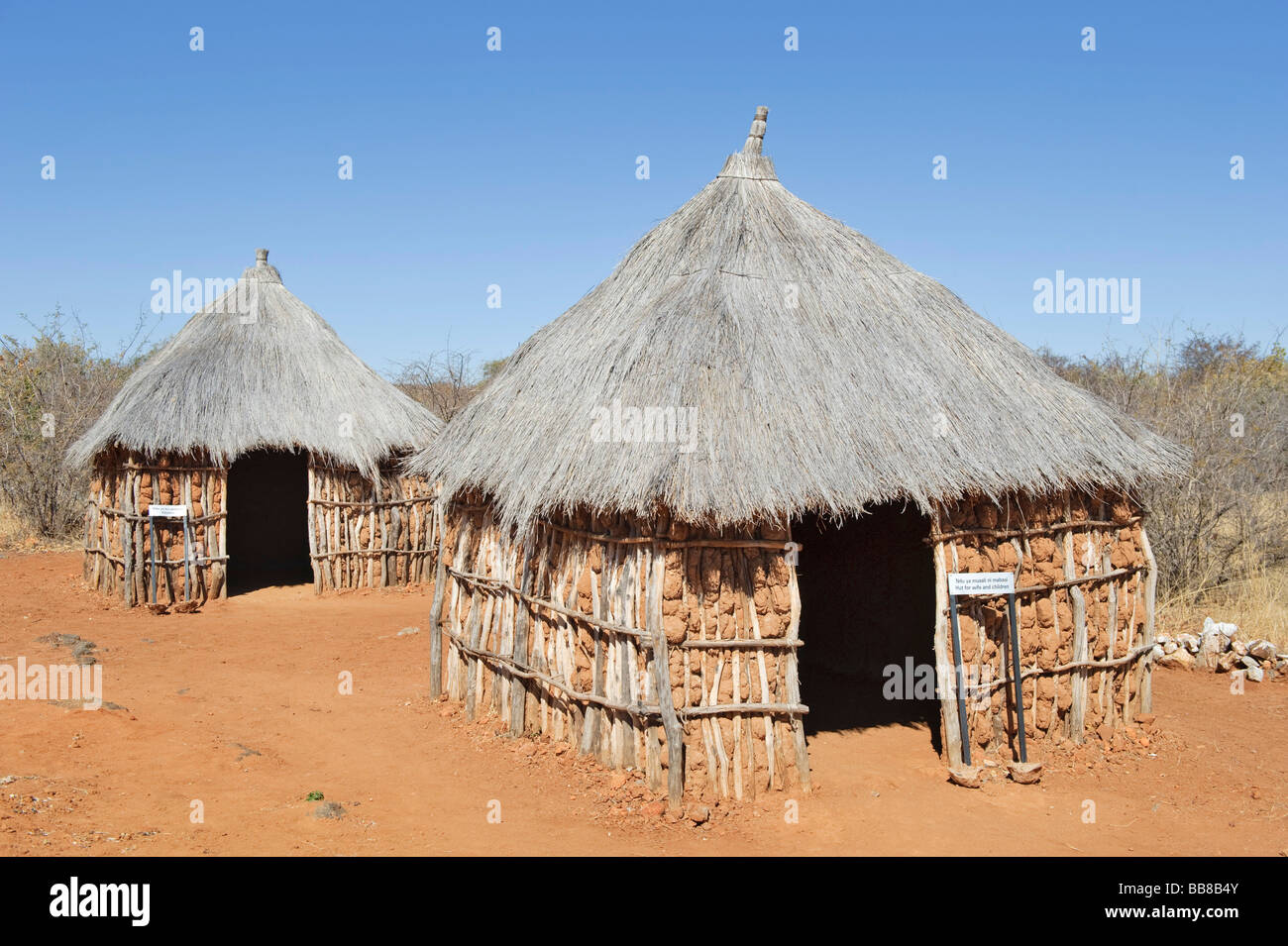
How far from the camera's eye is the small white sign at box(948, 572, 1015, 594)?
674cm

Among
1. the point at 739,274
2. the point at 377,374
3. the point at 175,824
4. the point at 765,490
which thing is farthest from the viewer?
the point at 377,374

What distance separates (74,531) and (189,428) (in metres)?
7.67

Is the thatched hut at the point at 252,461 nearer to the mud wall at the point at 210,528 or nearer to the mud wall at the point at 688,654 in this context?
the mud wall at the point at 210,528

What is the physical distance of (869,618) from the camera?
9.70 meters

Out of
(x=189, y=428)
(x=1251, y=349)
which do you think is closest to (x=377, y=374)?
(x=189, y=428)

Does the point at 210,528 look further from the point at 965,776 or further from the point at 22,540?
the point at 965,776

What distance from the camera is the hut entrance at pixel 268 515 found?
627 inches

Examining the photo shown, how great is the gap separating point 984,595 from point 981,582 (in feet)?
0.38

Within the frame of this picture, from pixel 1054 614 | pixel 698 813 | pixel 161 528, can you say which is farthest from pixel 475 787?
pixel 161 528

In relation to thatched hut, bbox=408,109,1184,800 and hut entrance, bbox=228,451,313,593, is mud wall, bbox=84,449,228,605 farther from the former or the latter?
thatched hut, bbox=408,109,1184,800

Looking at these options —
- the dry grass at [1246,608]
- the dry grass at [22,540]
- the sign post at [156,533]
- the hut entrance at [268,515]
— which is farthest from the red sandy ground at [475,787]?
the dry grass at [22,540]

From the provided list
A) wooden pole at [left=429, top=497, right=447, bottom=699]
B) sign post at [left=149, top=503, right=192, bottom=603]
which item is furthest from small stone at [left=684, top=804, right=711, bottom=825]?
sign post at [left=149, top=503, right=192, bottom=603]

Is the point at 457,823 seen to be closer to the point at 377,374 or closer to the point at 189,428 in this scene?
the point at 189,428
